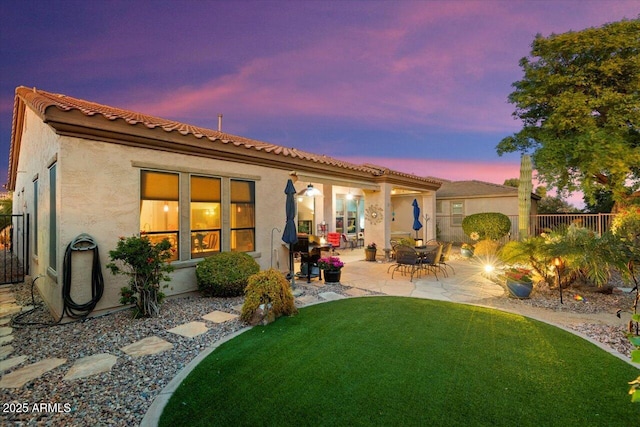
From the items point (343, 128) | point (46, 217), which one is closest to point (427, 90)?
point (343, 128)

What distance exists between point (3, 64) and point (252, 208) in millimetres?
18902

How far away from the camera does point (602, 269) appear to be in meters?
5.55

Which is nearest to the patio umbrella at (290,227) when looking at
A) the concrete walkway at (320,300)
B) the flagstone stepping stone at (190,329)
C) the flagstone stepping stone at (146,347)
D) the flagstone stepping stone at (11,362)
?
the concrete walkway at (320,300)

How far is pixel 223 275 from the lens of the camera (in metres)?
6.32

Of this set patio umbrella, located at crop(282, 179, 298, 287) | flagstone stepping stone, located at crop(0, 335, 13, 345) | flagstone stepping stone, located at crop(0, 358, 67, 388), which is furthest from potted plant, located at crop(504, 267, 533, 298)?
flagstone stepping stone, located at crop(0, 335, 13, 345)

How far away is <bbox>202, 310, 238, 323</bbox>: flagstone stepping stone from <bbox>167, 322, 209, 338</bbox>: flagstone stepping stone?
0.24 metres

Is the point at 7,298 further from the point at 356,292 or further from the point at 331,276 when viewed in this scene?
the point at 356,292

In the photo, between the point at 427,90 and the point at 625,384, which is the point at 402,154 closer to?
the point at 427,90

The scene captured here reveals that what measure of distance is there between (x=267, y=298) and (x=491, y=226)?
42.2 ft

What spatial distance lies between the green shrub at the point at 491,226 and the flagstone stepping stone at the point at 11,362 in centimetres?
1569

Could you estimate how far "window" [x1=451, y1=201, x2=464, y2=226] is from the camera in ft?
64.4

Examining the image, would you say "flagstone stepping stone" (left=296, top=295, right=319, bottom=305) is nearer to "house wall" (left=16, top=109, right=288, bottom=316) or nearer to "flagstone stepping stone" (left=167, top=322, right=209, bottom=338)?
"flagstone stepping stone" (left=167, top=322, right=209, bottom=338)

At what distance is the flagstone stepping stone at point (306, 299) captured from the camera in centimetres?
630

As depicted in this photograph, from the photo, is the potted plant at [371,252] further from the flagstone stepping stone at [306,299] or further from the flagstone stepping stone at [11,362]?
the flagstone stepping stone at [11,362]
